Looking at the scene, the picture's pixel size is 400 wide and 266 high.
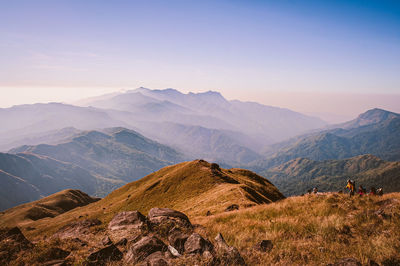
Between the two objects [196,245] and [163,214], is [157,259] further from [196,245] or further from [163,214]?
[163,214]

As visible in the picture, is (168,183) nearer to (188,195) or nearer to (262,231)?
(188,195)

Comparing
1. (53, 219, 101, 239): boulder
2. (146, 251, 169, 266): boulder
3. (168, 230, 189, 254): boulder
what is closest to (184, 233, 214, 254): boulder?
(168, 230, 189, 254): boulder

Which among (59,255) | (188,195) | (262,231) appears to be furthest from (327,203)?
(188,195)

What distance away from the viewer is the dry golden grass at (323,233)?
8.11 metres

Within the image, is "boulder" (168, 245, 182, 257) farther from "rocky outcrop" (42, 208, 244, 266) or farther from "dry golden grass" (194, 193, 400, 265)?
→ "dry golden grass" (194, 193, 400, 265)

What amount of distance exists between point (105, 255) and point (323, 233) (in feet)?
33.5

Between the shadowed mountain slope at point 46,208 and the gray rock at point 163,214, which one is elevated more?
the gray rock at point 163,214

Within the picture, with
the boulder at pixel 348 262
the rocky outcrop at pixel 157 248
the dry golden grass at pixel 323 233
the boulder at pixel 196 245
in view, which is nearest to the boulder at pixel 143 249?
the rocky outcrop at pixel 157 248

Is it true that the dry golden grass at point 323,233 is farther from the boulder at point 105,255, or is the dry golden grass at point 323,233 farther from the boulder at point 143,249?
the boulder at point 105,255

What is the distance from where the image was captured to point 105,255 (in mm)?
9352

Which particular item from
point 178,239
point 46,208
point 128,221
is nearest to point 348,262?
point 178,239

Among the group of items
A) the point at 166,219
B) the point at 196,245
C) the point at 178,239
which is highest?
the point at 196,245

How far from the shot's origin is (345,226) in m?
10.7

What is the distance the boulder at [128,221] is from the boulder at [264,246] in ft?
24.1
